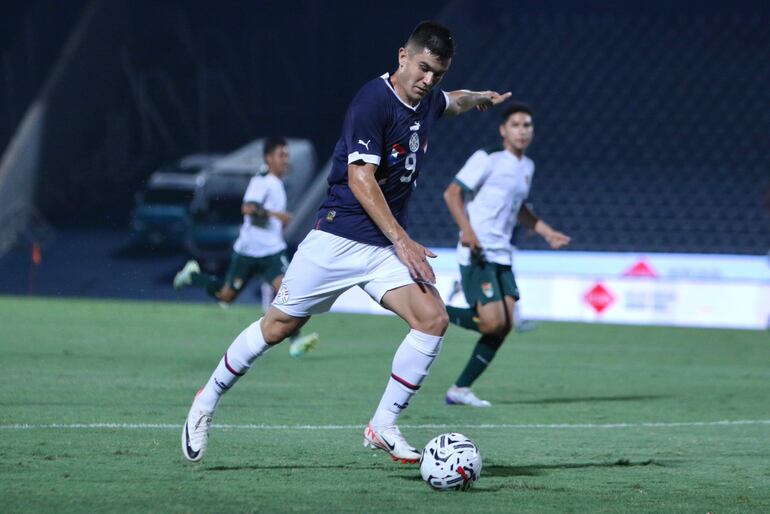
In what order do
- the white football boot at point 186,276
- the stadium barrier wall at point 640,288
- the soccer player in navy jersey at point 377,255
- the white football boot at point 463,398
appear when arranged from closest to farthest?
the soccer player in navy jersey at point 377,255 → the white football boot at point 463,398 → the white football boot at point 186,276 → the stadium barrier wall at point 640,288

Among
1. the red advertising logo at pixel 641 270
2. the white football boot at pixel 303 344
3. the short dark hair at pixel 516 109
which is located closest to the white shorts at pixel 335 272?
the short dark hair at pixel 516 109

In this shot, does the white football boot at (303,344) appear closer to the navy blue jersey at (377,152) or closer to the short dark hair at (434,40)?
the navy blue jersey at (377,152)

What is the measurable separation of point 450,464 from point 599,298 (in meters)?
13.9

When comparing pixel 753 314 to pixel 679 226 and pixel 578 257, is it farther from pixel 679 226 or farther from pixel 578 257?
pixel 679 226

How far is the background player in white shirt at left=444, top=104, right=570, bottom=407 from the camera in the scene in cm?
918

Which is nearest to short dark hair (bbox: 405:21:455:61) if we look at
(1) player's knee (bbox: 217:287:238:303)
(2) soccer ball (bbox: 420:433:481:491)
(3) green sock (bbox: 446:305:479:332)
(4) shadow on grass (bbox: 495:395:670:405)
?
(2) soccer ball (bbox: 420:433:481:491)

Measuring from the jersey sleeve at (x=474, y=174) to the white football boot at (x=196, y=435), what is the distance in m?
4.20

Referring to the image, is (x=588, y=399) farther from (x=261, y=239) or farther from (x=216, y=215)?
(x=216, y=215)

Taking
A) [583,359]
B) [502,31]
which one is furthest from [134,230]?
[583,359]

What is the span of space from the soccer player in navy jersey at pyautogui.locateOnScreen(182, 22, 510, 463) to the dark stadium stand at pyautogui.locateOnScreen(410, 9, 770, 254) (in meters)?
16.7

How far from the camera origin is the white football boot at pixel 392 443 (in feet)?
18.8

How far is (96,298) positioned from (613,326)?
981cm

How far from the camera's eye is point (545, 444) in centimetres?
702

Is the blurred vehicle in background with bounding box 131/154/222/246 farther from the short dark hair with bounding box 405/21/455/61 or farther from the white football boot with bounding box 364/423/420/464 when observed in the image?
the short dark hair with bounding box 405/21/455/61
